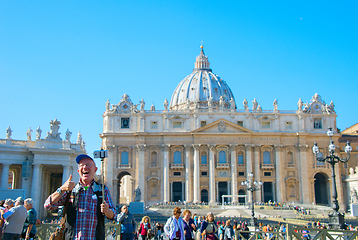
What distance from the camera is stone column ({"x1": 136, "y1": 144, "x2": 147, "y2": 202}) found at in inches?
2403

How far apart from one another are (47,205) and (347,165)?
66.7 meters

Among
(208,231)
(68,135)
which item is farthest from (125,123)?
(208,231)

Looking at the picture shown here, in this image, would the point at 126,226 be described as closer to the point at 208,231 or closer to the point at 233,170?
the point at 208,231

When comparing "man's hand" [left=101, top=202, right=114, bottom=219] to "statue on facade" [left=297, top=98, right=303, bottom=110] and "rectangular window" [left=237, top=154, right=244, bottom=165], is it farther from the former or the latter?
"statue on facade" [left=297, top=98, right=303, bottom=110]

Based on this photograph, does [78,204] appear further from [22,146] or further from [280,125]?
[280,125]

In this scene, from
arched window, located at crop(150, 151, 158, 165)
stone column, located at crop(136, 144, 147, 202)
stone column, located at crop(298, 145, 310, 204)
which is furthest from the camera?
arched window, located at crop(150, 151, 158, 165)

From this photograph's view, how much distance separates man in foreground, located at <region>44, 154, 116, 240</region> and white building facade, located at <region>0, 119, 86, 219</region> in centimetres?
2825

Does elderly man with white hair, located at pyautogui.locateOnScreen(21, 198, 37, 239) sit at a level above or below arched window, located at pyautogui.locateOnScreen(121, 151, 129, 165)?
below

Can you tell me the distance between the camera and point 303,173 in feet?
205

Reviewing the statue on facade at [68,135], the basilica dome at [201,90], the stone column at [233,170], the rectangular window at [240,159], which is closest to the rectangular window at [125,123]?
the stone column at [233,170]

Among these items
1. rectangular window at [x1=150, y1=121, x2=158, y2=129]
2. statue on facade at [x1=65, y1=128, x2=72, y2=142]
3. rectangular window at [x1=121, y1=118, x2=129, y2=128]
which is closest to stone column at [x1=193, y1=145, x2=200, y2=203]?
rectangular window at [x1=150, y1=121, x2=158, y2=129]

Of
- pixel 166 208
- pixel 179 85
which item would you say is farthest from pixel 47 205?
pixel 179 85

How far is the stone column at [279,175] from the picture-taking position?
61594 mm

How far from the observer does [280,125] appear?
212 ft
